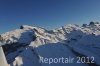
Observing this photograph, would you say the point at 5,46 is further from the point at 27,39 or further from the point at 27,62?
the point at 27,62

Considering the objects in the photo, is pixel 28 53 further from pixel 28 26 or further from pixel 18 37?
pixel 28 26

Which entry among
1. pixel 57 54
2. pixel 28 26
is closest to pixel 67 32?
pixel 28 26

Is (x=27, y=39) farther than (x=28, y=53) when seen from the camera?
Yes

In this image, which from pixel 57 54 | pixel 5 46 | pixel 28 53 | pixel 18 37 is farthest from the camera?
pixel 18 37

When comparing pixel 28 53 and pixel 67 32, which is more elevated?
pixel 67 32

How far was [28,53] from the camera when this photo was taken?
77.8 meters

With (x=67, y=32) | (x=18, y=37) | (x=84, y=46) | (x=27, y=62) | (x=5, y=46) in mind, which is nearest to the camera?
(x=27, y=62)

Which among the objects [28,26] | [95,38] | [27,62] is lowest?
[27,62]

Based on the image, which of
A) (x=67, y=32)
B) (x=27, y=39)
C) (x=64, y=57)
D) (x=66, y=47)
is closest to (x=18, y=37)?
(x=27, y=39)

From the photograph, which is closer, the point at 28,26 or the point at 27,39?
the point at 27,39

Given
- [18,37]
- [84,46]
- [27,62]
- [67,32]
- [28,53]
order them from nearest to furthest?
1. [27,62]
2. [28,53]
3. [84,46]
4. [18,37]
5. [67,32]

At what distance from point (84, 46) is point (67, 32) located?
41869 mm

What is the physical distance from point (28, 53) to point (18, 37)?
121ft

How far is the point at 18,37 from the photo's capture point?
113 meters
